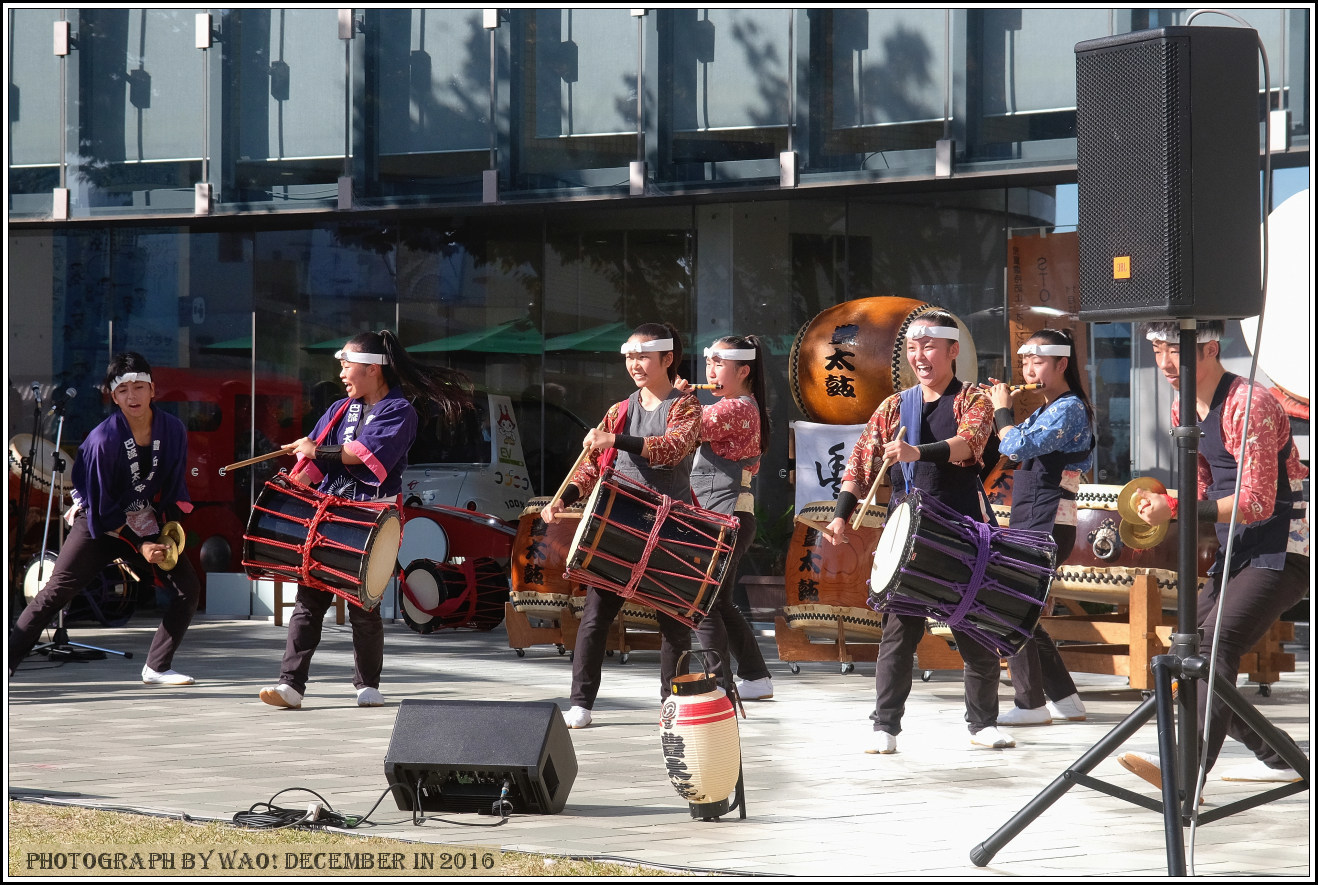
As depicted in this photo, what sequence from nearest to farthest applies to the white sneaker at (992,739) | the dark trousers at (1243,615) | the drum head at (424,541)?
1. the dark trousers at (1243,615)
2. the white sneaker at (992,739)
3. the drum head at (424,541)

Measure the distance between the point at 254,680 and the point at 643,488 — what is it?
3273mm

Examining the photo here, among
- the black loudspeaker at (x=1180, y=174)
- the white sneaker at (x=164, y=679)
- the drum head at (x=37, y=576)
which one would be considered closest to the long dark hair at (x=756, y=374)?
the black loudspeaker at (x=1180, y=174)

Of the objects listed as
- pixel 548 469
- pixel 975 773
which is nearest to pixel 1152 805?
pixel 975 773

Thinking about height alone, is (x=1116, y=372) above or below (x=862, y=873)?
above

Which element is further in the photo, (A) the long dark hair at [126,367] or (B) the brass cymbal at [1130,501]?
(A) the long dark hair at [126,367]

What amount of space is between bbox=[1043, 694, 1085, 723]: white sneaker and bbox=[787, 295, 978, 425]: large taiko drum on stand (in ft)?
7.83

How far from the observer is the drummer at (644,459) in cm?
582

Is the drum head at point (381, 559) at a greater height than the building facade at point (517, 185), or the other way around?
the building facade at point (517, 185)

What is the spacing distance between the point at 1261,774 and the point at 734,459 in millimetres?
2399

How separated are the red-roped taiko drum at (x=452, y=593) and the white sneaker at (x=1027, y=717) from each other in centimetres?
494

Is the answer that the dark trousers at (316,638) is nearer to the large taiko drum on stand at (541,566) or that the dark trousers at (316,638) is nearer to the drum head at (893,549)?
the large taiko drum on stand at (541,566)

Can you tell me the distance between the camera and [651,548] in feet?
18.0

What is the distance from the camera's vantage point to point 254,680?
7957 millimetres

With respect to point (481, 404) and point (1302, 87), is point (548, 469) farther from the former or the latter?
point (1302, 87)
